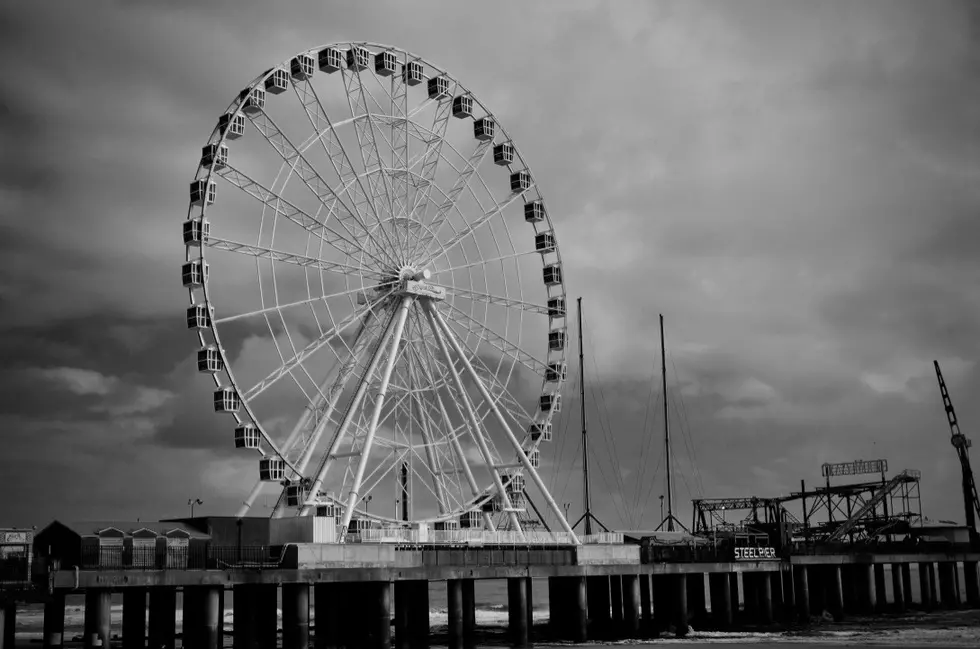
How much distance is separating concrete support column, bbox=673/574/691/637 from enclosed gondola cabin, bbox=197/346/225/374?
26.8m

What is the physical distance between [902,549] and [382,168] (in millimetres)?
48516

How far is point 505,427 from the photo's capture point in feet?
207

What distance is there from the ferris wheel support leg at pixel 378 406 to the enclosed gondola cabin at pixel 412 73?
11.8 metres

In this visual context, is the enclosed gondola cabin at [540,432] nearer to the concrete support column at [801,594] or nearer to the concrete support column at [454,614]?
the concrete support column at [454,614]

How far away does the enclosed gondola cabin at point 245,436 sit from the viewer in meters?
52.5

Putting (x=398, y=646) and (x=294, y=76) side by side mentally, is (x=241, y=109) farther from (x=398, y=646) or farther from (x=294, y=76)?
(x=398, y=646)

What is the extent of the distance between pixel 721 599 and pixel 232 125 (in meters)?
35.8

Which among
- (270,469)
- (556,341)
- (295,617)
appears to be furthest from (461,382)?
(295,617)

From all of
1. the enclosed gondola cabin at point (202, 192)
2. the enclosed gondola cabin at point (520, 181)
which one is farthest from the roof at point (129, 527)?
the enclosed gondola cabin at point (520, 181)

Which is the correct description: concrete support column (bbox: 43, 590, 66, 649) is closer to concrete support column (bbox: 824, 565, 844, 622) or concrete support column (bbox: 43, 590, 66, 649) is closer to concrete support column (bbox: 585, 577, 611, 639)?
concrete support column (bbox: 585, 577, 611, 639)

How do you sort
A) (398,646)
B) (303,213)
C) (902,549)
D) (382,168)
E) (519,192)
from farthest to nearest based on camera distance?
(902,549), (519,192), (382,168), (303,213), (398,646)

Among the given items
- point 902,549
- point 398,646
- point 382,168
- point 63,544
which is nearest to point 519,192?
point 382,168

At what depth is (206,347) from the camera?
172 feet

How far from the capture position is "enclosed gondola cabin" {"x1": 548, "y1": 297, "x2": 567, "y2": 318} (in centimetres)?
6975
